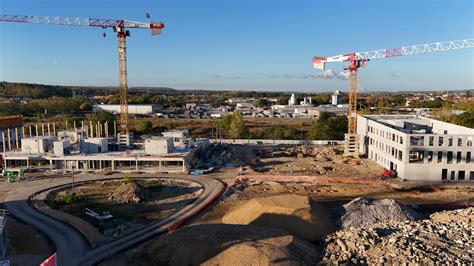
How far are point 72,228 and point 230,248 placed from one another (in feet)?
55.3

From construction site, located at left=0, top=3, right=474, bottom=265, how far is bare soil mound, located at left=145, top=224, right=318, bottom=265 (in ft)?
0.28

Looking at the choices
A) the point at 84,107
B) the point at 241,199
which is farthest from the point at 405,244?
the point at 84,107

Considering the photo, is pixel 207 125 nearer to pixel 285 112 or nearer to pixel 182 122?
pixel 182 122

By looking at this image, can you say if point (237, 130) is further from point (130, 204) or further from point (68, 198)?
point (68, 198)

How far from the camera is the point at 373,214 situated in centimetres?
3450

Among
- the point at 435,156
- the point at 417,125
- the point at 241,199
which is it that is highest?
the point at 417,125

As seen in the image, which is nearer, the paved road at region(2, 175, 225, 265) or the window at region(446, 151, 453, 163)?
the paved road at region(2, 175, 225, 265)

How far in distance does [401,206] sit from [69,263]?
2862 cm

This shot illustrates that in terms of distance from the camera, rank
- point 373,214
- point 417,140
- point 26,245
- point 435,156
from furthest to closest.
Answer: point 417,140
point 435,156
point 373,214
point 26,245

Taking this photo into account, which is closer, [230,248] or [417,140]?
[230,248]

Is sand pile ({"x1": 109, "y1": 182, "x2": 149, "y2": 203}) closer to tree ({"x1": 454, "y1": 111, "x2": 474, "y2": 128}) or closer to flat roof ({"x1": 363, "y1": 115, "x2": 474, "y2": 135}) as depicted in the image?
flat roof ({"x1": 363, "y1": 115, "x2": 474, "y2": 135})

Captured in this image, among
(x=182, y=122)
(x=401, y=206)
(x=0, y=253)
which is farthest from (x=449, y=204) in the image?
(x=182, y=122)

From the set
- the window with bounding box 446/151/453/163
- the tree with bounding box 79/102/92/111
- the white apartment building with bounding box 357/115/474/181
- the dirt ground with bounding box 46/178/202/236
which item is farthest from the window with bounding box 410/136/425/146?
the tree with bounding box 79/102/92/111

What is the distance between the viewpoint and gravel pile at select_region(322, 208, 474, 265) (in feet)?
80.1
